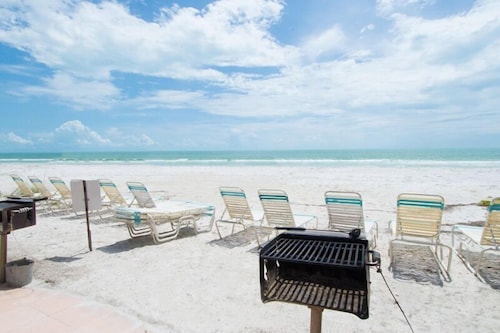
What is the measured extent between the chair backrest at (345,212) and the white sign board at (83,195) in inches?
162

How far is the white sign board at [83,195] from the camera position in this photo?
551cm

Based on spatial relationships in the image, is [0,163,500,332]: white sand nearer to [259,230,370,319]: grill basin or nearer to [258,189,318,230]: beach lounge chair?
[258,189,318,230]: beach lounge chair

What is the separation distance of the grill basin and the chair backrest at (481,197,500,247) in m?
3.55

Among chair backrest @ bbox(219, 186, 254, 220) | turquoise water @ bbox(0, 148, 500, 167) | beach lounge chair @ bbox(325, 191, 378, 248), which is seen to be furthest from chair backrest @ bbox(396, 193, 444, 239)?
turquoise water @ bbox(0, 148, 500, 167)

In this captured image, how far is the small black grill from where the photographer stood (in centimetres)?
159

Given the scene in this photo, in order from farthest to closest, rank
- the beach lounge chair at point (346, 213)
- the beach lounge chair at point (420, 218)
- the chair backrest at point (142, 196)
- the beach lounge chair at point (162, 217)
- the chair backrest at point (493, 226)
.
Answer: the chair backrest at point (142, 196) < the beach lounge chair at point (162, 217) < the beach lounge chair at point (346, 213) < the beach lounge chair at point (420, 218) < the chair backrest at point (493, 226)

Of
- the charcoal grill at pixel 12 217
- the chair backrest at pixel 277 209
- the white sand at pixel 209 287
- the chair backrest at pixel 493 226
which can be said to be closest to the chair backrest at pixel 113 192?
the white sand at pixel 209 287

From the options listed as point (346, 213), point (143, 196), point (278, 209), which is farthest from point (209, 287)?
point (143, 196)

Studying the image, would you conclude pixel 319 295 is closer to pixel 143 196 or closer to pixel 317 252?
pixel 317 252

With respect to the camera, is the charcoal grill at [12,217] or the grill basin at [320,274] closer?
the grill basin at [320,274]

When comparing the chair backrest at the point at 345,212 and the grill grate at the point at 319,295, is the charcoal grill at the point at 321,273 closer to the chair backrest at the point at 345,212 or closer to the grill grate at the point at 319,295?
the grill grate at the point at 319,295

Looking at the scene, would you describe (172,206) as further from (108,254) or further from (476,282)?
(476,282)

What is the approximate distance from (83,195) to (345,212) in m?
4.60

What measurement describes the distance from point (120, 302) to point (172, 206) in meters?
3.55
